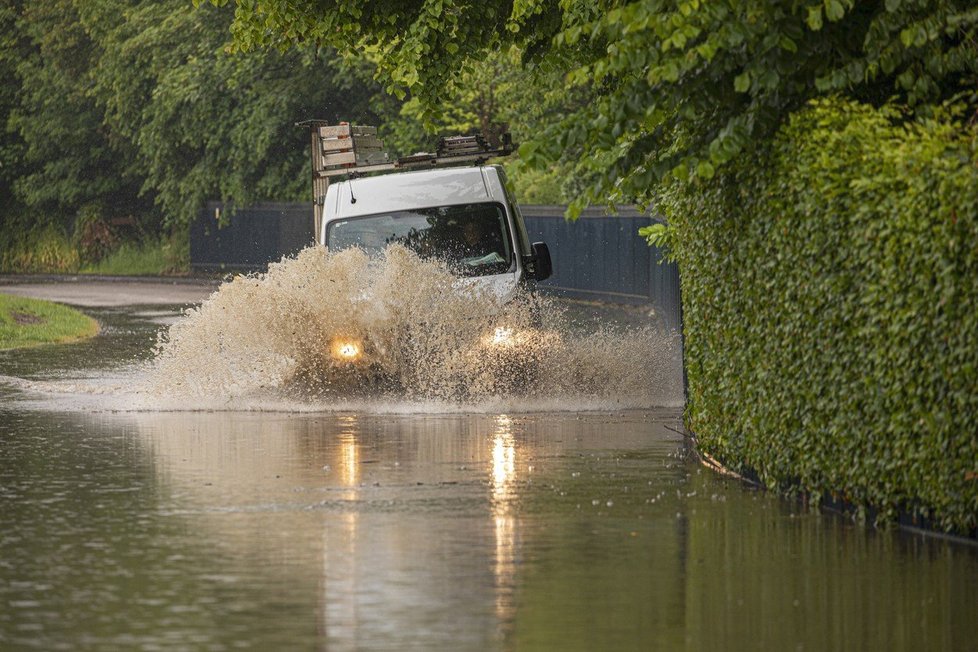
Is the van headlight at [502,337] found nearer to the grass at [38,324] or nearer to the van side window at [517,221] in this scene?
the van side window at [517,221]

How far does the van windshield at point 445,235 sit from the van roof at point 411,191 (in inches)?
2.8

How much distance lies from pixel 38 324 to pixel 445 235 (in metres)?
12.6

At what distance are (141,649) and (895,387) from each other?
13.7ft

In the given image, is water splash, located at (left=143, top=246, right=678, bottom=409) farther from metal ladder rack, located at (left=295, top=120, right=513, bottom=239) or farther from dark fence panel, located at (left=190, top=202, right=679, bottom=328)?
dark fence panel, located at (left=190, top=202, right=679, bottom=328)

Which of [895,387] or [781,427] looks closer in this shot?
[895,387]

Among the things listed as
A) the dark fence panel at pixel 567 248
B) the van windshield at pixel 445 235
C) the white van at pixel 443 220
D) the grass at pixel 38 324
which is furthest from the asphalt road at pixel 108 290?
the van windshield at pixel 445 235

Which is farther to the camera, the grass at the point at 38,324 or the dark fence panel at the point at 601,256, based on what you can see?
the dark fence panel at the point at 601,256

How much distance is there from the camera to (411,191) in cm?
2052

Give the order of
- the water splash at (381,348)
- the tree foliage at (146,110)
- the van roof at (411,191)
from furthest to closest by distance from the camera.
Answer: the tree foliage at (146,110) → the van roof at (411,191) → the water splash at (381,348)

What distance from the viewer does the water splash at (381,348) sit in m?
18.4

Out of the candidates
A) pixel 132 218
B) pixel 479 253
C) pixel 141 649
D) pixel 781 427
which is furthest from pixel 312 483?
pixel 132 218

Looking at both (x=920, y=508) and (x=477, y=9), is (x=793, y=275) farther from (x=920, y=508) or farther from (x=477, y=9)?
(x=477, y=9)

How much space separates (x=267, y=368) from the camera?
62.0ft

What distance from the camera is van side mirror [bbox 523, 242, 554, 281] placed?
19594mm
